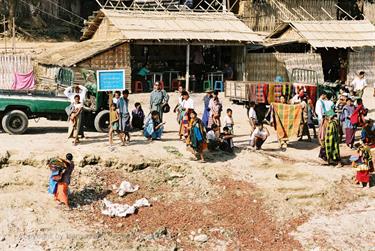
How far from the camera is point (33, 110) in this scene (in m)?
15.1

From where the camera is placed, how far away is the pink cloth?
23.0 m

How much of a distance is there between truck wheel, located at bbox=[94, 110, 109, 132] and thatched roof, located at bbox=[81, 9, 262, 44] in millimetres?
7028

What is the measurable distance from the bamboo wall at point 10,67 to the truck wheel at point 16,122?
848 cm

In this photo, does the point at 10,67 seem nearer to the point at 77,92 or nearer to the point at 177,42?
the point at 177,42

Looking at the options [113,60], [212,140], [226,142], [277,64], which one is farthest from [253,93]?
[277,64]

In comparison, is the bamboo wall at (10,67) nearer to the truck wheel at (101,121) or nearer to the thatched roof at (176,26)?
the thatched roof at (176,26)

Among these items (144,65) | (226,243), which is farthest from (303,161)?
(144,65)

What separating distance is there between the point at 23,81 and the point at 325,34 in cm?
1213

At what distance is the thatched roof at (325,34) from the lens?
84.1 ft

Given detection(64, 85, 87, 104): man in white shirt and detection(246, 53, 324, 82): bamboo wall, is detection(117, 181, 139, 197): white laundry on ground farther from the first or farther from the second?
detection(246, 53, 324, 82): bamboo wall

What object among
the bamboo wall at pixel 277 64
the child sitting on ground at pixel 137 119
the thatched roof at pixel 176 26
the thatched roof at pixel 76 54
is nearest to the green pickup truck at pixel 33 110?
the child sitting on ground at pixel 137 119

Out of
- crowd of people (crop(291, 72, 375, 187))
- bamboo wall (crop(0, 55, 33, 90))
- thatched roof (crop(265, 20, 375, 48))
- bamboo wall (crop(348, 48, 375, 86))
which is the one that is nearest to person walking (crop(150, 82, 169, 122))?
crowd of people (crop(291, 72, 375, 187))

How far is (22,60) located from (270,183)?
1380 cm

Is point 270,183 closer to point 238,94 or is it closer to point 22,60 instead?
point 238,94
